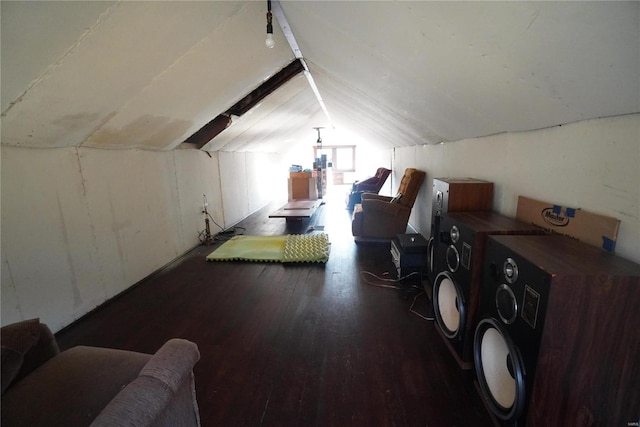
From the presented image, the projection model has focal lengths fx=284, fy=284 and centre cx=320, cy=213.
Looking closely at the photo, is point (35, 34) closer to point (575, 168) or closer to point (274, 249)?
point (575, 168)

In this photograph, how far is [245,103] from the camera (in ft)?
12.7

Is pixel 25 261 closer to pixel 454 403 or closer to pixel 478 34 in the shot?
pixel 454 403

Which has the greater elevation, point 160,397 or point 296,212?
point 160,397

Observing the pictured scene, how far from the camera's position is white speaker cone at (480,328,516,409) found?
1233 millimetres

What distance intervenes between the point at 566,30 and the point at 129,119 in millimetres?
2795

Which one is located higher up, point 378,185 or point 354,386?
point 378,185

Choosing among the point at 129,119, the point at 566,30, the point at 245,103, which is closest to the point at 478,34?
the point at 566,30

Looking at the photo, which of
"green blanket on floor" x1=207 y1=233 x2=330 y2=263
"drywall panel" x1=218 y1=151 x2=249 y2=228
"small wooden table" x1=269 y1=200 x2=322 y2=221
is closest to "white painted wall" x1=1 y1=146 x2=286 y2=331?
"green blanket on floor" x1=207 y1=233 x2=330 y2=263

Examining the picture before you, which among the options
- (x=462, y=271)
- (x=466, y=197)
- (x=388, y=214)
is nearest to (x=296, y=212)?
(x=388, y=214)

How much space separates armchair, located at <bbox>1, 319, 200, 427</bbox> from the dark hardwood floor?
0.56 m

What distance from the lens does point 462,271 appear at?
5.33 feet

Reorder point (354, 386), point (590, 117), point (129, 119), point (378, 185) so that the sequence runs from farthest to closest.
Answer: point (378, 185) → point (129, 119) → point (354, 386) → point (590, 117)

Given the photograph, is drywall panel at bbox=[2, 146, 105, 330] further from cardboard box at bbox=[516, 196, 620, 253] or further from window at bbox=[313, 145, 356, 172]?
window at bbox=[313, 145, 356, 172]

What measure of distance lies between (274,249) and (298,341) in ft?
6.37
